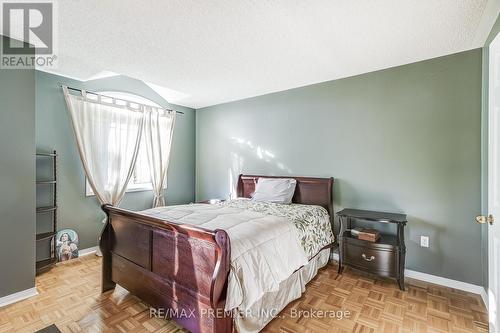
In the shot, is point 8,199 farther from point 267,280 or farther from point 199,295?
point 267,280

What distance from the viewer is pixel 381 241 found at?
98.6 inches

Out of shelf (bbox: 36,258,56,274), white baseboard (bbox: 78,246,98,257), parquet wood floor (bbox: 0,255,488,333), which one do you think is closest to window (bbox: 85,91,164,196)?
white baseboard (bbox: 78,246,98,257)

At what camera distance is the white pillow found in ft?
10.6

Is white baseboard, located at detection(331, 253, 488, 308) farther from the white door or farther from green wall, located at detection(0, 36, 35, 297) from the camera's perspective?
green wall, located at detection(0, 36, 35, 297)

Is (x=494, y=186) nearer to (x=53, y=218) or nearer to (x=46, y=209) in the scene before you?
(x=46, y=209)

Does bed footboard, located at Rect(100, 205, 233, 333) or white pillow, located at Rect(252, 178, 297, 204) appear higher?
white pillow, located at Rect(252, 178, 297, 204)

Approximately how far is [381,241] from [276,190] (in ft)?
4.60

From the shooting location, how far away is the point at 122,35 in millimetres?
2121

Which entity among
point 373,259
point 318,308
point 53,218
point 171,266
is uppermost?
point 53,218

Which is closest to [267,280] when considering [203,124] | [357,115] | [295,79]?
[357,115]

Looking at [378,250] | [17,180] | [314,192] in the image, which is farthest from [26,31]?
[378,250]

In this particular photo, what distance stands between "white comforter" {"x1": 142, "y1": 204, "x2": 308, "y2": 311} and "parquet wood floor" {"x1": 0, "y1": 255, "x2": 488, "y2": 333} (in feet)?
1.45

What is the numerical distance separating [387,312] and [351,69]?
2.59m

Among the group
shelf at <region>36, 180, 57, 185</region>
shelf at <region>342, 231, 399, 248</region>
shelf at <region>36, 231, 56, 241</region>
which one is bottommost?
shelf at <region>36, 231, 56, 241</region>
